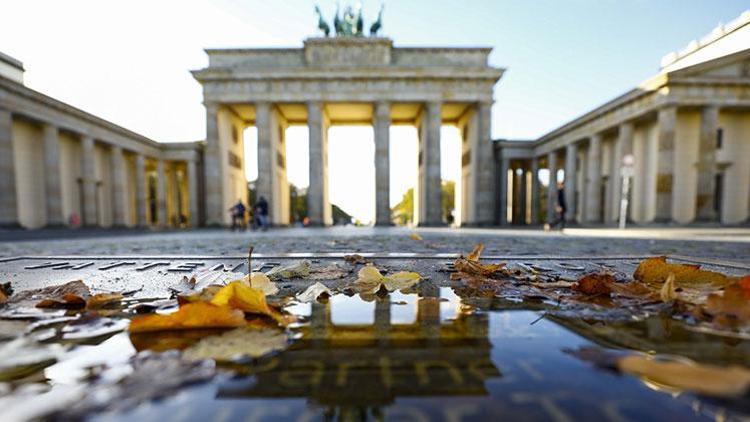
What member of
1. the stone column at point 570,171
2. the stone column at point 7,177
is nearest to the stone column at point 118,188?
the stone column at point 7,177

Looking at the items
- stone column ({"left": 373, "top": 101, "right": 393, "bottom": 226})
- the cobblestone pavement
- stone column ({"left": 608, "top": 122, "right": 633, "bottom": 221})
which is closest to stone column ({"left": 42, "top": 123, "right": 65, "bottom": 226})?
the cobblestone pavement

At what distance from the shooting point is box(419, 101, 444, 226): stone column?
22.0 metres

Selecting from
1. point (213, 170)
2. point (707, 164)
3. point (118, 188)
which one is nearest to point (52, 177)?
point (118, 188)

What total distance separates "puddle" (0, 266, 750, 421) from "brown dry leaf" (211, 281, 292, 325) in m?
0.14

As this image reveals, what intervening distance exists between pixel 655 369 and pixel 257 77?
24.5 metres

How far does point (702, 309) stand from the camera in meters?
1.22

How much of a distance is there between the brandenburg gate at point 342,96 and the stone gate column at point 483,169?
67 mm

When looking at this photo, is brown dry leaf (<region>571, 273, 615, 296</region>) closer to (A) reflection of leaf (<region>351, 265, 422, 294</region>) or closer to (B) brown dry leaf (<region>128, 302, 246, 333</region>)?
(A) reflection of leaf (<region>351, 265, 422, 294</region>)

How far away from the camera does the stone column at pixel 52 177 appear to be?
1695 centimetres

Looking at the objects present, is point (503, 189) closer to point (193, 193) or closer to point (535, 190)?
point (535, 190)

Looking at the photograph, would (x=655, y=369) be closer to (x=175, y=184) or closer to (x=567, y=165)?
(x=567, y=165)

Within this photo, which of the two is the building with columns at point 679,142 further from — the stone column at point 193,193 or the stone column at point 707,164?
the stone column at point 193,193

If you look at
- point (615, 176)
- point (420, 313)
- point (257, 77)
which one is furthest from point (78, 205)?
point (615, 176)

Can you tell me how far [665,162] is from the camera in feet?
53.7
